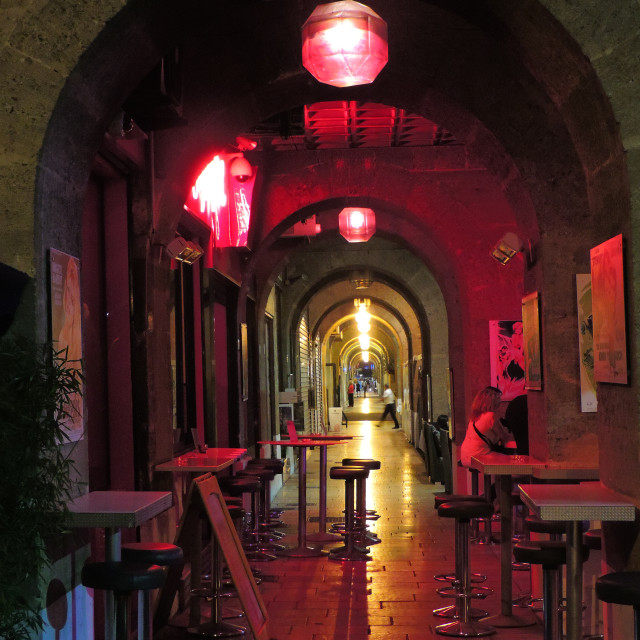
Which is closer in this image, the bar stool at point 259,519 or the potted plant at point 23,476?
the potted plant at point 23,476

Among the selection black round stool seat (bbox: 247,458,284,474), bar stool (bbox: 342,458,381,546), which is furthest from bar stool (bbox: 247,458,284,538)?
bar stool (bbox: 342,458,381,546)

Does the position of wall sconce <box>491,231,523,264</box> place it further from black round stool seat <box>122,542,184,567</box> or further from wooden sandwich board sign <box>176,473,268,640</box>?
black round stool seat <box>122,542,184,567</box>

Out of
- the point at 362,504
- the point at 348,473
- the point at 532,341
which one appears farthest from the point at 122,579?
the point at 362,504

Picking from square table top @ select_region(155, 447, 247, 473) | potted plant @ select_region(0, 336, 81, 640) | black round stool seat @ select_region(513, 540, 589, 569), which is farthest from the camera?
square table top @ select_region(155, 447, 247, 473)

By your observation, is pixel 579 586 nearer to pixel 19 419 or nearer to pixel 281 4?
pixel 19 419

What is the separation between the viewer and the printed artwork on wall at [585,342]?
5855 millimetres

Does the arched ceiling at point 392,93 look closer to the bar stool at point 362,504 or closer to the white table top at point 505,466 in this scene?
the white table top at point 505,466

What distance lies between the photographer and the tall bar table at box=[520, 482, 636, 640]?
146 inches

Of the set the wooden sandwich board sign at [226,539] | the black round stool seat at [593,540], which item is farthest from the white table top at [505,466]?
the wooden sandwich board sign at [226,539]

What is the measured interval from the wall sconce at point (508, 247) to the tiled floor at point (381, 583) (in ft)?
8.42

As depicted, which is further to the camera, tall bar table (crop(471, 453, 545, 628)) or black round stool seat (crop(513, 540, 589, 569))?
tall bar table (crop(471, 453, 545, 628))

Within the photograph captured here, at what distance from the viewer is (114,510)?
376 cm

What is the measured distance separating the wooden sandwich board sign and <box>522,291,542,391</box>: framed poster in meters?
2.41

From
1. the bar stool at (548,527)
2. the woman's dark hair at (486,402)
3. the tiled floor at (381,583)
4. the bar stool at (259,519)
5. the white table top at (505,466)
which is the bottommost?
the tiled floor at (381,583)
